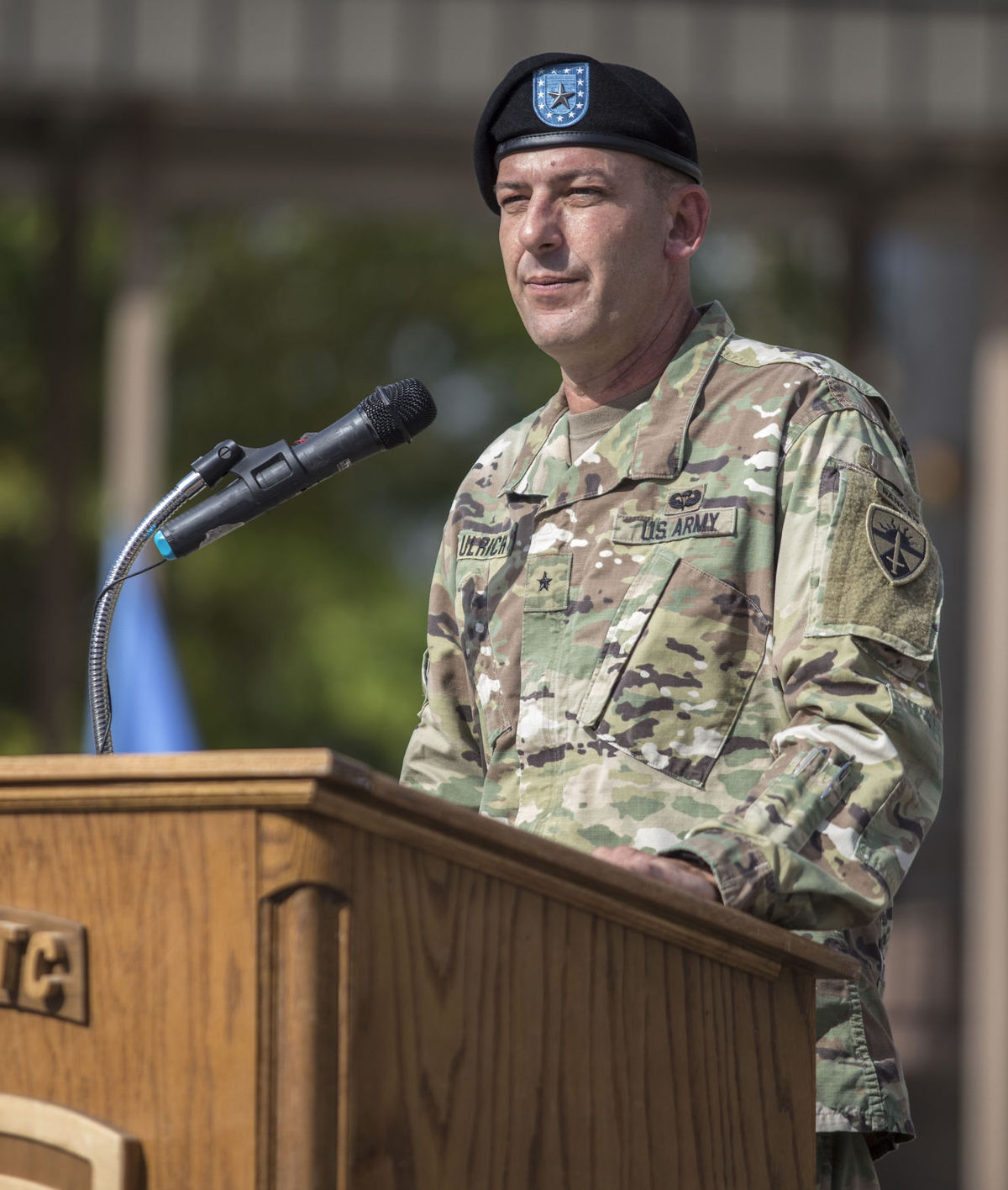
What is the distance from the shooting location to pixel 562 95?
6.82 feet

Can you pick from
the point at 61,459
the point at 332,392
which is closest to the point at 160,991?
the point at 61,459

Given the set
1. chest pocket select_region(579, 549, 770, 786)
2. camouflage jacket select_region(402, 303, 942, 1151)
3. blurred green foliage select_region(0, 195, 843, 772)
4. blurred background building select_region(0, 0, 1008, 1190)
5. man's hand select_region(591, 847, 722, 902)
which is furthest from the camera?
blurred green foliage select_region(0, 195, 843, 772)

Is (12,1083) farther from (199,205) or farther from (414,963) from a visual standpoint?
(199,205)

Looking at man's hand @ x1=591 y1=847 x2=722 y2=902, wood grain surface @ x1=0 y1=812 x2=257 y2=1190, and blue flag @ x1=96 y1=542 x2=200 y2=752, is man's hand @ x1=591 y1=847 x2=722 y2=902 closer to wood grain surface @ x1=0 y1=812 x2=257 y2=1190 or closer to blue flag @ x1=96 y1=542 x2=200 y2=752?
wood grain surface @ x1=0 y1=812 x2=257 y2=1190

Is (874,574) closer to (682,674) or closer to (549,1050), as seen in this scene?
(682,674)

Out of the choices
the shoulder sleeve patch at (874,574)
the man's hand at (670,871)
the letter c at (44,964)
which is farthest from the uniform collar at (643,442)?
the letter c at (44,964)

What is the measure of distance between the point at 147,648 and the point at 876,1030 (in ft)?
11.0

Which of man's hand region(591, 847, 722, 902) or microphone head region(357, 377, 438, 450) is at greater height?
microphone head region(357, 377, 438, 450)

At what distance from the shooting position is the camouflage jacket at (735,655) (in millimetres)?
1649

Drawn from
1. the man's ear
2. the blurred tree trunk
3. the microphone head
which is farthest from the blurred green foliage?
the microphone head

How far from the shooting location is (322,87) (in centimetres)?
470

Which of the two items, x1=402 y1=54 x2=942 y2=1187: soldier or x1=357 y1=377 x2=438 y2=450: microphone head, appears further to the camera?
x1=357 y1=377 x2=438 y2=450: microphone head

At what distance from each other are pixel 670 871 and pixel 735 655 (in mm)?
422

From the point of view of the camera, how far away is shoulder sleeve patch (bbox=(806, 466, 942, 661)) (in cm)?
175
